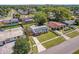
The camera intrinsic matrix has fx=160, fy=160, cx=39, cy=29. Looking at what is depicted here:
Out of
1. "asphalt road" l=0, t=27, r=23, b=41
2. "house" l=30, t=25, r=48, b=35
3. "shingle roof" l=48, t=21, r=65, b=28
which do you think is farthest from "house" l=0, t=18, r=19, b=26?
"shingle roof" l=48, t=21, r=65, b=28

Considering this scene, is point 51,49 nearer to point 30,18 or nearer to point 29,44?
point 29,44

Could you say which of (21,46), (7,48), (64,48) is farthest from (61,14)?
(7,48)

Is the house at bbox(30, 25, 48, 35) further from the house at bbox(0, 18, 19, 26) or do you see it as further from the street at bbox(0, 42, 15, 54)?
the street at bbox(0, 42, 15, 54)

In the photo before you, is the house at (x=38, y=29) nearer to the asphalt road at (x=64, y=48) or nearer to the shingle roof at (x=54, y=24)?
the shingle roof at (x=54, y=24)

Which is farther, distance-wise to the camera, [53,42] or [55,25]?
[55,25]

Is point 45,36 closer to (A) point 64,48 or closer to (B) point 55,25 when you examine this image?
(B) point 55,25
